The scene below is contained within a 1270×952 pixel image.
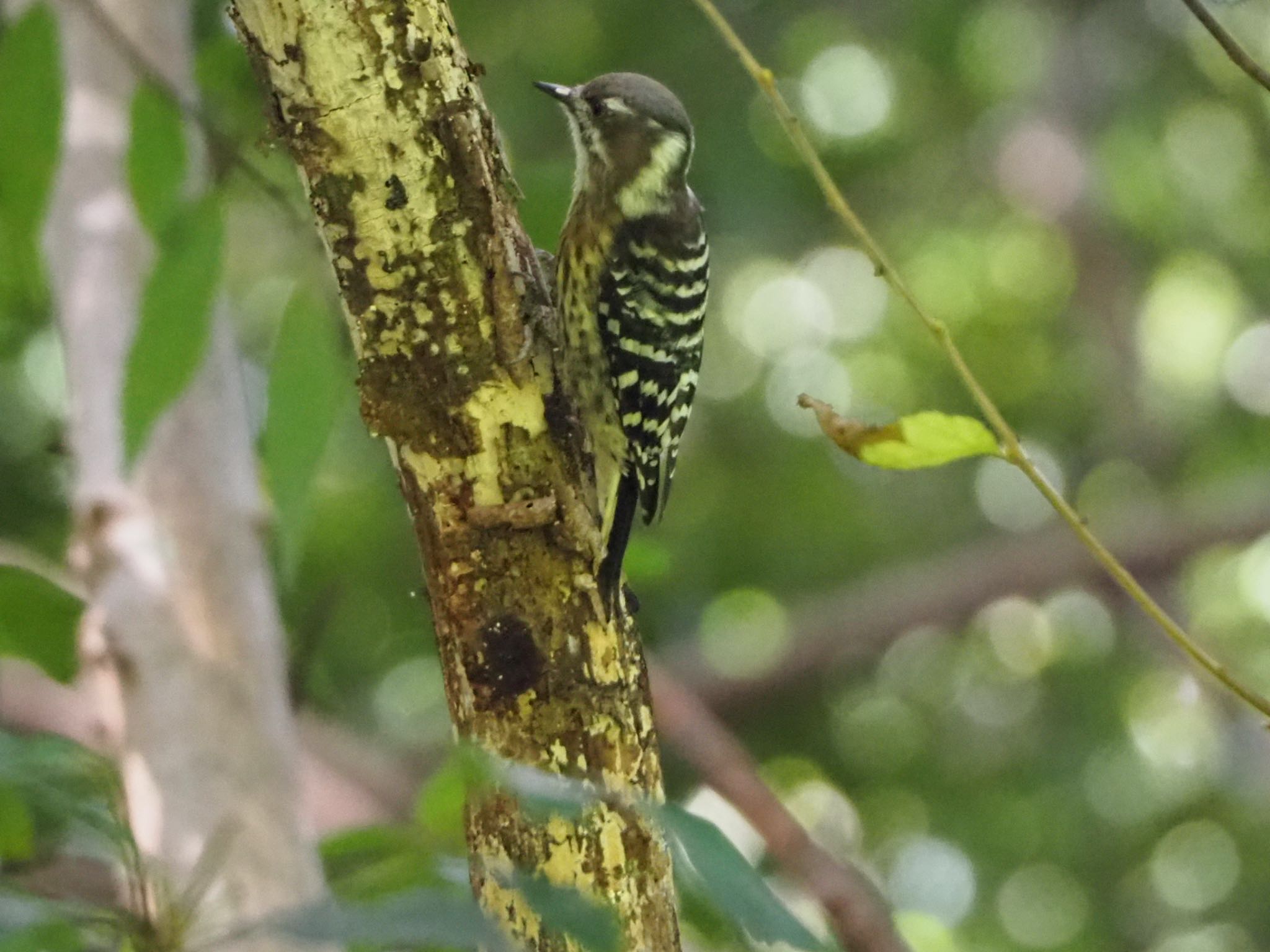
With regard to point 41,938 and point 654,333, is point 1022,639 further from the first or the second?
point 41,938

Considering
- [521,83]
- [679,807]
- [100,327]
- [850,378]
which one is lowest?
[679,807]

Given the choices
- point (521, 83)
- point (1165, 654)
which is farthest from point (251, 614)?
point (1165, 654)

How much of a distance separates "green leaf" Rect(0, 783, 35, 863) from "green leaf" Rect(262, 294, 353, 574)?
1.26ft

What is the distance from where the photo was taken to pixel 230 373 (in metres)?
2.58

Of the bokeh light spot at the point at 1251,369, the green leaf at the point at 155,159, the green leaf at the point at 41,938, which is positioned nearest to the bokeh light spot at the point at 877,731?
the bokeh light spot at the point at 1251,369

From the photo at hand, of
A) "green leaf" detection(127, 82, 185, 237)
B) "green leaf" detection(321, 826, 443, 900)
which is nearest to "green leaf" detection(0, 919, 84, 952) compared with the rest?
"green leaf" detection(321, 826, 443, 900)

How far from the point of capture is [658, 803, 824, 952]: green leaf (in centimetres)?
88

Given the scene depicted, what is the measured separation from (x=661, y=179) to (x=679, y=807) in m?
2.32

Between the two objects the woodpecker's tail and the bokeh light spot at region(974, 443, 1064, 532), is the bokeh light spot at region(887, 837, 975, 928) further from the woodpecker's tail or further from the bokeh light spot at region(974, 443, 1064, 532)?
the woodpecker's tail

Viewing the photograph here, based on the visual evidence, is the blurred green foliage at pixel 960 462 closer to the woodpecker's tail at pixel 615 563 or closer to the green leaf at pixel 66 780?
the woodpecker's tail at pixel 615 563

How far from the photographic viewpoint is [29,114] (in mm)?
1581

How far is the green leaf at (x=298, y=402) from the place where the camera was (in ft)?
5.33

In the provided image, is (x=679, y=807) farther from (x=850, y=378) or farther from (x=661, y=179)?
(x=850, y=378)

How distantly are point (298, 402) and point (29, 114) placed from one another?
39 centimetres
